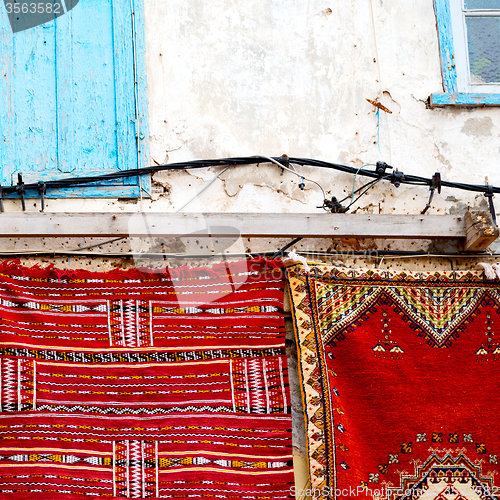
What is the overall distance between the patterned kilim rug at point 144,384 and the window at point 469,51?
1.51 m

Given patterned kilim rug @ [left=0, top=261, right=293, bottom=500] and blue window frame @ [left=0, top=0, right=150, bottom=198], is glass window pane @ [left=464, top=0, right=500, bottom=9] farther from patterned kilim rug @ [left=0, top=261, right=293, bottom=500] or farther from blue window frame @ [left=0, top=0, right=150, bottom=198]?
patterned kilim rug @ [left=0, top=261, right=293, bottom=500]

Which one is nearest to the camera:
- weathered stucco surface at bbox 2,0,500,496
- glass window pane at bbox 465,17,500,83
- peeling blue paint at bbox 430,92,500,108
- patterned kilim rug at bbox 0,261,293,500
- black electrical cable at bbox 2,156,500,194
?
patterned kilim rug at bbox 0,261,293,500

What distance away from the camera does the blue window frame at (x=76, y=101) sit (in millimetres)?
2594

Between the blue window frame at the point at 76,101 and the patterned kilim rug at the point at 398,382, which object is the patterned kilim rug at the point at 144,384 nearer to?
the patterned kilim rug at the point at 398,382

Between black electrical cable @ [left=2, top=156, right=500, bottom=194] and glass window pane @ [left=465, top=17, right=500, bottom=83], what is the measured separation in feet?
2.34

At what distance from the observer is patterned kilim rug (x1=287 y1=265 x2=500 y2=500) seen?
7.48 ft

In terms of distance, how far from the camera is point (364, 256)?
2.67 m

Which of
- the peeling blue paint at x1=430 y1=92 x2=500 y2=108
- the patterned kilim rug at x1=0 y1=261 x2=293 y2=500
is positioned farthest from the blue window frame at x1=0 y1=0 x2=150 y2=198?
the peeling blue paint at x1=430 y1=92 x2=500 y2=108

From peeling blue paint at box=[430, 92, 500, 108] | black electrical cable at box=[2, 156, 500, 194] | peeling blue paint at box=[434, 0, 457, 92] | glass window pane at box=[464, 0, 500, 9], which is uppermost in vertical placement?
glass window pane at box=[464, 0, 500, 9]

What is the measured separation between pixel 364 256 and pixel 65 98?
1748 millimetres

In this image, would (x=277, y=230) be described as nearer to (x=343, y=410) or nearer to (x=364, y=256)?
(x=364, y=256)

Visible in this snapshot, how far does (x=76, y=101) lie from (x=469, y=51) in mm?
2236

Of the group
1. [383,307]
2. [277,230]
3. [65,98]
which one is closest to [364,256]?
[383,307]

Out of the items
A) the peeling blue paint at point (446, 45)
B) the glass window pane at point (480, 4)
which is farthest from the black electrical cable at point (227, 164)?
the glass window pane at point (480, 4)
